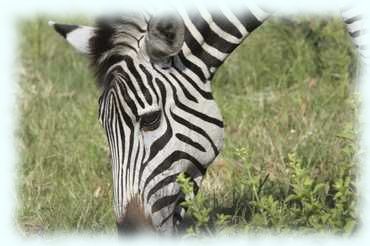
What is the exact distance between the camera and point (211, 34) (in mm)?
5348

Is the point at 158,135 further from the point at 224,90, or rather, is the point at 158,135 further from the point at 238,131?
the point at 224,90

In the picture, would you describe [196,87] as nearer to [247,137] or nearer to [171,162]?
[171,162]

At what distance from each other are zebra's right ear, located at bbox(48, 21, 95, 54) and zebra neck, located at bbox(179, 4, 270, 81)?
1.47 feet

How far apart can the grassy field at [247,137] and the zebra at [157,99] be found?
0.74 ft

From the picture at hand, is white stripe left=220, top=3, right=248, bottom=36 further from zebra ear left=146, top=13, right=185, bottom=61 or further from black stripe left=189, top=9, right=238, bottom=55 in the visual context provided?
zebra ear left=146, top=13, right=185, bottom=61

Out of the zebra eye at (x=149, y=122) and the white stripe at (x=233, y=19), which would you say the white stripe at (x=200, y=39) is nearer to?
the white stripe at (x=233, y=19)

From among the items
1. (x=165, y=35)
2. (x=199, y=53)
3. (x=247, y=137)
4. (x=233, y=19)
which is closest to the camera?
(x=165, y=35)

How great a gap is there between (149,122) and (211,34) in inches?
22.8

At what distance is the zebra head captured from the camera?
505 cm

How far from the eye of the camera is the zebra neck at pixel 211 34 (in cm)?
529

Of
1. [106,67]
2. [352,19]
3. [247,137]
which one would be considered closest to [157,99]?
[106,67]

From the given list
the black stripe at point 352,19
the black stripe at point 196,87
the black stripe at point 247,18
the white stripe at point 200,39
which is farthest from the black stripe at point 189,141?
the black stripe at point 352,19

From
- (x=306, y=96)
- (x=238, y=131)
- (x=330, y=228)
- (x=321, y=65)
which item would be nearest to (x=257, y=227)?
(x=330, y=228)

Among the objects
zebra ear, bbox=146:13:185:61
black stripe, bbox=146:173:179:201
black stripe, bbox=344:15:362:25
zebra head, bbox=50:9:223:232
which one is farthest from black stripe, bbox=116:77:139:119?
black stripe, bbox=344:15:362:25
